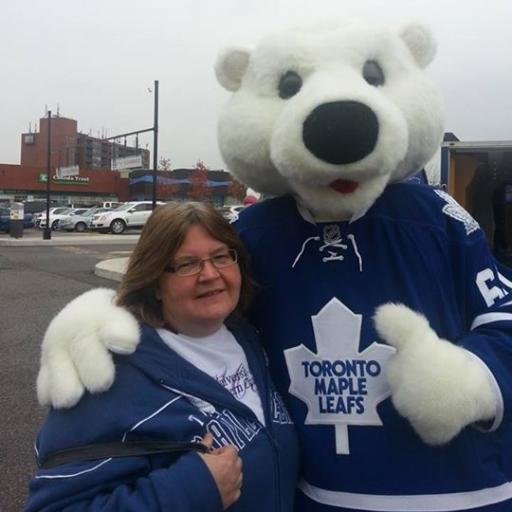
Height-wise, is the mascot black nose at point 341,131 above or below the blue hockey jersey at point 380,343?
above

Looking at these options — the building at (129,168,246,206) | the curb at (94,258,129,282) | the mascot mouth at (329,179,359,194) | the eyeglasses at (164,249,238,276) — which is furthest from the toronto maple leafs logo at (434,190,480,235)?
the building at (129,168,246,206)

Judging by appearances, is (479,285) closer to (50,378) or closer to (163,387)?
(163,387)

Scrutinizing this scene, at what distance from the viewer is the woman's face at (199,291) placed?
1639 millimetres

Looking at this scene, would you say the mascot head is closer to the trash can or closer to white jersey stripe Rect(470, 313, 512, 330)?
white jersey stripe Rect(470, 313, 512, 330)

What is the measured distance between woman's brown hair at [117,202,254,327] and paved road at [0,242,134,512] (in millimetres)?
1958

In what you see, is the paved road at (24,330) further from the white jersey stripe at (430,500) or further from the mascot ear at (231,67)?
the mascot ear at (231,67)

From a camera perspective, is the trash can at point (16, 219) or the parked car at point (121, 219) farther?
the parked car at point (121, 219)

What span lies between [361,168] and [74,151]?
9293 centimetres

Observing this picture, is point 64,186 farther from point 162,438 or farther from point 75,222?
point 162,438

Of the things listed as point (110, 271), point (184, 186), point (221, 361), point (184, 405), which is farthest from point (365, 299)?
point (184, 186)

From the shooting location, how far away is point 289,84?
1606mm

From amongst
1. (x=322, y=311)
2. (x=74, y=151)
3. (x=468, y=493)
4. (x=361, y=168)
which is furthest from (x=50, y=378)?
(x=74, y=151)

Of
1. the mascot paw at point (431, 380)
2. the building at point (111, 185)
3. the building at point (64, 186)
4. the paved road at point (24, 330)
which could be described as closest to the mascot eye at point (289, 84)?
the mascot paw at point (431, 380)

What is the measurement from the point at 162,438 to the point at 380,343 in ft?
1.94
